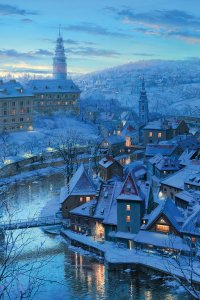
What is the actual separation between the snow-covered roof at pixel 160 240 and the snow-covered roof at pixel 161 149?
24.5 metres

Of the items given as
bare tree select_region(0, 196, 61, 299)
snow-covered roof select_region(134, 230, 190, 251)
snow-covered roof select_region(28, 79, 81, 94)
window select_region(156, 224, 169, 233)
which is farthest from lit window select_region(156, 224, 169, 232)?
snow-covered roof select_region(28, 79, 81, 94)

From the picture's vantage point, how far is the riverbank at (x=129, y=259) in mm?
28062

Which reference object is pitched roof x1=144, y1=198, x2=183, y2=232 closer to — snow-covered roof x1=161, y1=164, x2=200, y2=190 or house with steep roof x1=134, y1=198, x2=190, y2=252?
house with steep roof x1=134, y1=198, x2=190, y2=252

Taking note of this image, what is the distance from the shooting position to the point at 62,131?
79.6m

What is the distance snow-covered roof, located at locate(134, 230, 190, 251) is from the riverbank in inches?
30.0

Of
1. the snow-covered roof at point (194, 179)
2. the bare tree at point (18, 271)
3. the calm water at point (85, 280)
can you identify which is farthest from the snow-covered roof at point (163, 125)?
the bare tree at point (18, 271)

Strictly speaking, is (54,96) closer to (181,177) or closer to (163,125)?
(163,125)

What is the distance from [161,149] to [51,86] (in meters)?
39.9

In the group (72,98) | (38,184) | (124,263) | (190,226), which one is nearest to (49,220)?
(124,263)

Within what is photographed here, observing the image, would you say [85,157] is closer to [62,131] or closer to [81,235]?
[62,131]

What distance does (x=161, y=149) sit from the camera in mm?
55812

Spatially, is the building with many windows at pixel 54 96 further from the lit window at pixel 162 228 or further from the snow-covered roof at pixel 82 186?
the lit window at pixel 162 228

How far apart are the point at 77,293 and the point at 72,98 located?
6794 centimetres

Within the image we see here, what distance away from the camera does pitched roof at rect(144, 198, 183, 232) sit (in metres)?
30.9
